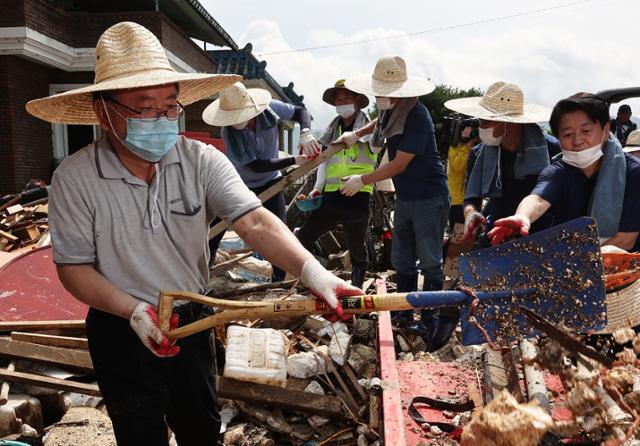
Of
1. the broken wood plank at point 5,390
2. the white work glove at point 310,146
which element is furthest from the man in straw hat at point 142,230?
the white work glove at point 310,146

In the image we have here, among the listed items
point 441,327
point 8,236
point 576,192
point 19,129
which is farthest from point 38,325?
point 19,129

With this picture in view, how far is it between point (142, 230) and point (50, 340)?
231 cm

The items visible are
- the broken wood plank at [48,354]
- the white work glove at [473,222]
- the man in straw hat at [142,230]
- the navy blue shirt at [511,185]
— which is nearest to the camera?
the man in straw hat at [142,230]

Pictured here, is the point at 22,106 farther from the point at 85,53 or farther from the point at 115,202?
the point at 115,202

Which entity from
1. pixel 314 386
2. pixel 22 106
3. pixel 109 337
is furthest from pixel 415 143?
pixel 22 106

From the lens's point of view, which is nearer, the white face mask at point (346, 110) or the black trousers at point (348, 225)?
the black trousers at point (348, 225)

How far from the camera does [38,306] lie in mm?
4348

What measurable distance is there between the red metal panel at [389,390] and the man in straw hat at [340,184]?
1356mm

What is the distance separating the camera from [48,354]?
364 centimetres

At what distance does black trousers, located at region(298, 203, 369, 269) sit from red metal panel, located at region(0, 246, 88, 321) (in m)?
2.31

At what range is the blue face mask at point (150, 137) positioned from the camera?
7.04 feet

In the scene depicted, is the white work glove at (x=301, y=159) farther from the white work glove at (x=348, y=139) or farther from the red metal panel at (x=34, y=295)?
the red metal panel at (x=34, y=295)

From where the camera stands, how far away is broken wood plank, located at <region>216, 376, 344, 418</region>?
315 centimetres

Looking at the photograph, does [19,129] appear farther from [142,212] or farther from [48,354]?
[142,212]
